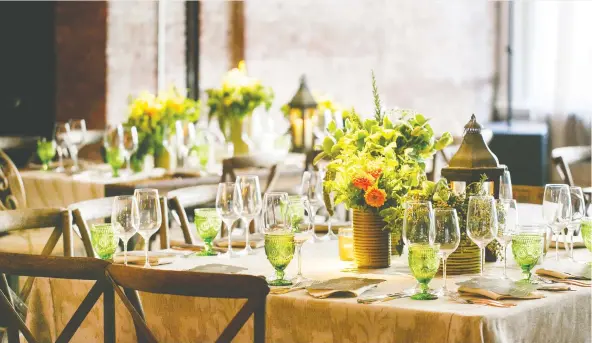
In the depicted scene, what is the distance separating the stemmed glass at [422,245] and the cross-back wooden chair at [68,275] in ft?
2.27

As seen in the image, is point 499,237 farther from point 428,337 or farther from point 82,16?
point 82,16

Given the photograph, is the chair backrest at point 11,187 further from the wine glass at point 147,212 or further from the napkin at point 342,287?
the napkin at point 342,287

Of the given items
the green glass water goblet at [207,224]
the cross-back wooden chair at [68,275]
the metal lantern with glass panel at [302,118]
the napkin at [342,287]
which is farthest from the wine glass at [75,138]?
the napkin at [342,287]

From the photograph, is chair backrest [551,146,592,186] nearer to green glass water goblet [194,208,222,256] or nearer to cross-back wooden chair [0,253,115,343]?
green glass water goblet [194,208,222,256]

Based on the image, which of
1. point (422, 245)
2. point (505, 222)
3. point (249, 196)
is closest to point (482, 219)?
point (505, 222)

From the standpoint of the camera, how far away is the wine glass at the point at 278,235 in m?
2.49

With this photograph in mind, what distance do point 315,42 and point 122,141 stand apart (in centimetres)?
353

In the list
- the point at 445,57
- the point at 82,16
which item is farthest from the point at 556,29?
the point at 82,16

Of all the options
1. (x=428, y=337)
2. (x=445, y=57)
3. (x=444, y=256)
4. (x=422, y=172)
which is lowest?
(x=428, y=337)

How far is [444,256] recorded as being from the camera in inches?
92.2

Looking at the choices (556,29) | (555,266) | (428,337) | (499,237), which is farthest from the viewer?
(556,29)

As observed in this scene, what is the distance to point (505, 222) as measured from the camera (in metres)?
2.55

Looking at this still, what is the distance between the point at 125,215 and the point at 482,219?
95 centimetres

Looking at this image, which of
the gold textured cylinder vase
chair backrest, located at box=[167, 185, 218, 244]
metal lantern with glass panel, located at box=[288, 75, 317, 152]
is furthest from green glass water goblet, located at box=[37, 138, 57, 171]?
the gold textured cylinder vase
